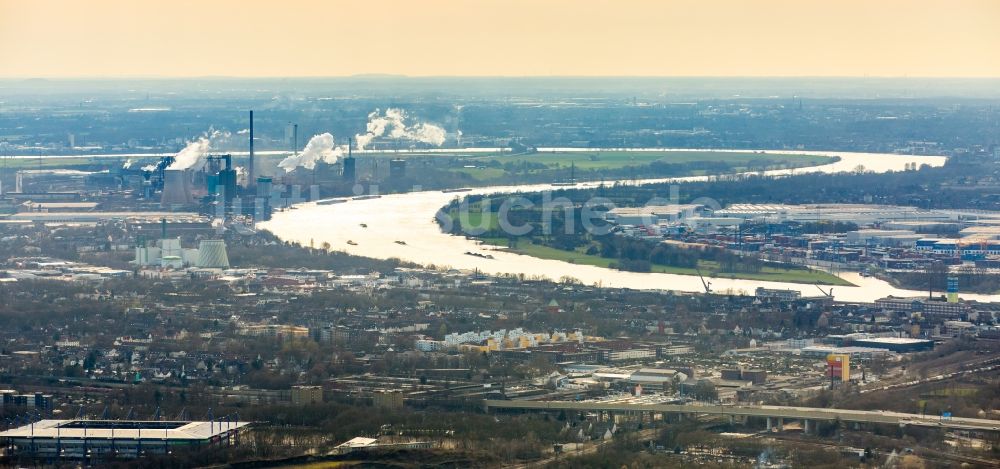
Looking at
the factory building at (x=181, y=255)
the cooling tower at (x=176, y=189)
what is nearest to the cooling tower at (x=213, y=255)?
the factory building at (x=181, y=255)

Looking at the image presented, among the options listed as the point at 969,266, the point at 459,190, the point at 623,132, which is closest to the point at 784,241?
the point at 969,266

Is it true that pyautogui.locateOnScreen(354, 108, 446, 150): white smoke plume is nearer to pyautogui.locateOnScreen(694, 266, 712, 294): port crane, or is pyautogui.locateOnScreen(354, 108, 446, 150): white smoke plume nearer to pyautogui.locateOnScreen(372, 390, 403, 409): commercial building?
pyautogui.locateOnScreen(694, 266, 712, 294): port crane

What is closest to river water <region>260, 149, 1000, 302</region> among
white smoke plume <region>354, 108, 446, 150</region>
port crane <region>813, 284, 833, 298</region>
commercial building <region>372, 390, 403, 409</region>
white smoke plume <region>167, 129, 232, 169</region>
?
port crane <region>813, 284, 833, 298</region>


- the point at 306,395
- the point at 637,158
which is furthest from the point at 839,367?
the point at 637,158

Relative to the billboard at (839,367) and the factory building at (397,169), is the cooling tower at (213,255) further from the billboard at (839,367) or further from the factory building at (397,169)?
the factory building at (397,169)

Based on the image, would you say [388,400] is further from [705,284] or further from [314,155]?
[314,155]

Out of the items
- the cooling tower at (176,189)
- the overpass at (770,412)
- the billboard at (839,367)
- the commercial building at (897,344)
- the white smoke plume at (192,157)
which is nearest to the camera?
the overpass at (770,412)
